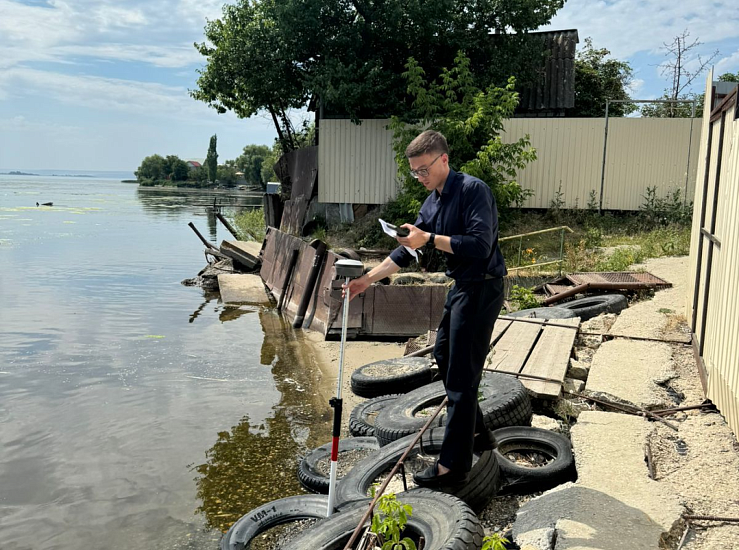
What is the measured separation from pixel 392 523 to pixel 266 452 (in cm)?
345

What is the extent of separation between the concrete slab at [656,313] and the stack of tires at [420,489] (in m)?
2.75

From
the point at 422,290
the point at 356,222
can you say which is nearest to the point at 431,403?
the point at 422,290

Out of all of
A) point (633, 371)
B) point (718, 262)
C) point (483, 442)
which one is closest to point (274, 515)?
point (483, 442)

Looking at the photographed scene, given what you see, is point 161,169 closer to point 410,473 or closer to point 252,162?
point 252,162

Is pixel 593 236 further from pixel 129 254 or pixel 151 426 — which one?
pixel 129 254

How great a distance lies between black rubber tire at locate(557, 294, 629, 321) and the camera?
8.77m

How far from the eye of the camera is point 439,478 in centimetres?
367

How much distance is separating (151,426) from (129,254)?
19.0 meters

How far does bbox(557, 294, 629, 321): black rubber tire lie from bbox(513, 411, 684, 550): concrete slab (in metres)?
4.52

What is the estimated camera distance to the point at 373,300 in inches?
415

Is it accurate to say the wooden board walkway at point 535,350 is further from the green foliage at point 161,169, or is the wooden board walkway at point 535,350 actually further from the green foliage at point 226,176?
the green foliage at point 161,169

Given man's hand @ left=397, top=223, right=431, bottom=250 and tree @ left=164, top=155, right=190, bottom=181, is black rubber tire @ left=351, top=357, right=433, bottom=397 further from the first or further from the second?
tree @ left=164, top=155, right=190, bottom=181

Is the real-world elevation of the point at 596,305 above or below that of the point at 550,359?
above

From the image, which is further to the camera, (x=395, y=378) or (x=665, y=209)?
(x=665, y=209)
